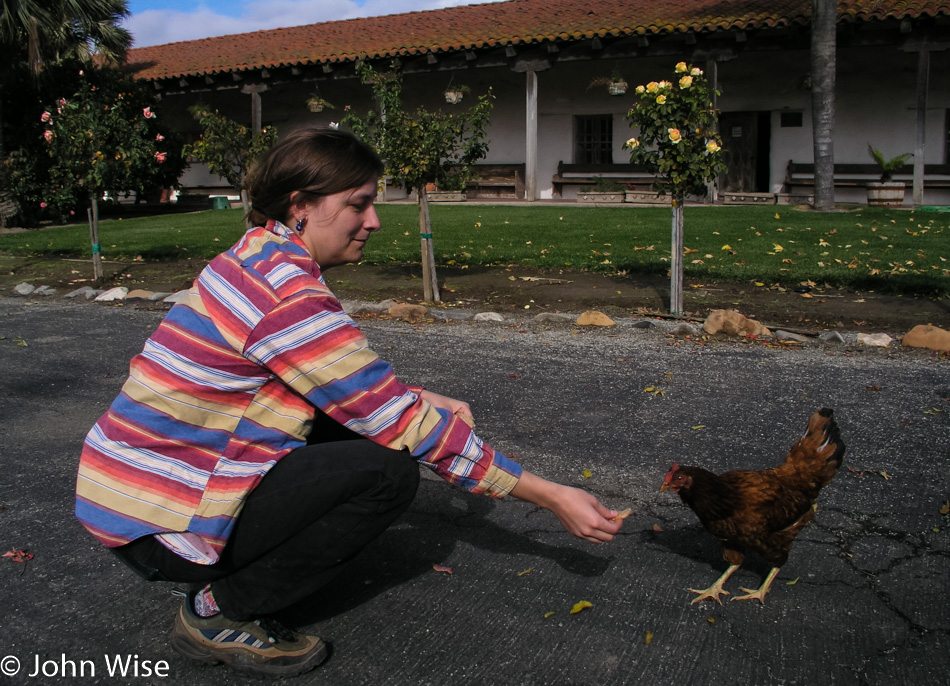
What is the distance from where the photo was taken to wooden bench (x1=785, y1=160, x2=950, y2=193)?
57.7 feet

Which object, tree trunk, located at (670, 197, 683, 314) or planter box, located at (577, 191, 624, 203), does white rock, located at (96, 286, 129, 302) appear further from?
planter box, located at (577, 191, 624, 203)

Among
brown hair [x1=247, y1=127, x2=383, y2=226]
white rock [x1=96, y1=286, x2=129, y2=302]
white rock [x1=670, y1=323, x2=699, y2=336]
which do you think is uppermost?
brown hair [x1=247, y1=127, x2=383, y2=226]

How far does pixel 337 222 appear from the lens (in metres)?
2.23

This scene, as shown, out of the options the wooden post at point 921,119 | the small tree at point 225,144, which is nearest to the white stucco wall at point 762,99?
the wooden post at point 921,119

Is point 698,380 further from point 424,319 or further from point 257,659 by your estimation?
point 257,659

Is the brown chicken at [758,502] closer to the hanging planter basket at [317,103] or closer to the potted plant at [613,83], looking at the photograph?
the hanging planter basket at [317,103]

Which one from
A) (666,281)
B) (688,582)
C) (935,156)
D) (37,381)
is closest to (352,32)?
(935,156)

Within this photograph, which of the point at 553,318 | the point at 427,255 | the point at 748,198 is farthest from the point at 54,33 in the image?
the point at 553,318

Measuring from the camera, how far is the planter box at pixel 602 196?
19.4 metres

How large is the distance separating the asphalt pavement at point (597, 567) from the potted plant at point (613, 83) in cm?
1387

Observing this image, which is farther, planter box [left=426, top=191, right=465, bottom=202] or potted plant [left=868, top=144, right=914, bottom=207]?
planter box [left=426, top=191, right=465, bottom=202]

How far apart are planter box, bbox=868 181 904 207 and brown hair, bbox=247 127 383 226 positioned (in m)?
17.4

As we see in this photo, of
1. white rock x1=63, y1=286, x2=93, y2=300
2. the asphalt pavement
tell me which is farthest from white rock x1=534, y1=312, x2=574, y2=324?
white rock x1=63, y1=286, x2=93, y2=300

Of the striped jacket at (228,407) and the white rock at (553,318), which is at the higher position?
the striped jacket at (228,407)
